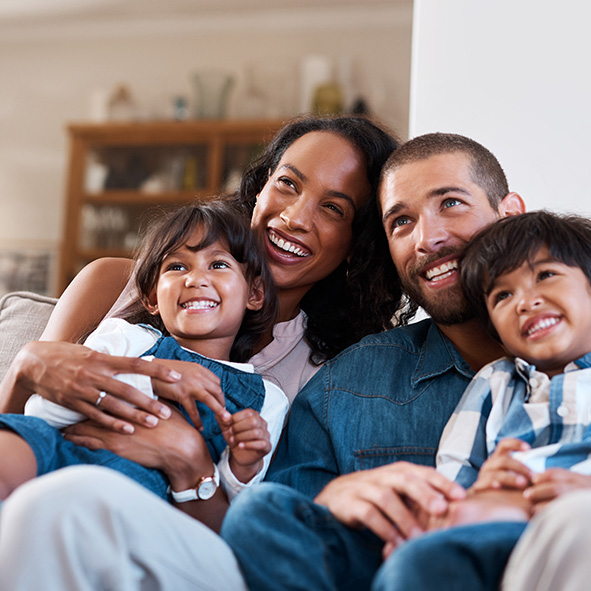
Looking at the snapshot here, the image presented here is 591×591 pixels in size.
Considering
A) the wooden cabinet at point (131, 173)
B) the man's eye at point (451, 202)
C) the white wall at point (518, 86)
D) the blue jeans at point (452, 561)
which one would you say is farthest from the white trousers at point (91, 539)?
the wooden cabinet at point (131, 173)

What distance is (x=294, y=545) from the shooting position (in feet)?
3.02

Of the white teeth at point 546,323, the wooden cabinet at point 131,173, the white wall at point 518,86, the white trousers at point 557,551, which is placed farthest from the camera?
the wooden cabinet at point 131,173

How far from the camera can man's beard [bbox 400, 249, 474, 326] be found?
1425 mm

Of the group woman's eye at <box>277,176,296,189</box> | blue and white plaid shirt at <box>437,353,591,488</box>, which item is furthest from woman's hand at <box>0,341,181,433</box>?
woman's eye at <box>277,176,296,189</box>

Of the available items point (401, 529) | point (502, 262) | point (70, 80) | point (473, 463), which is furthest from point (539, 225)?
point (70, 80)

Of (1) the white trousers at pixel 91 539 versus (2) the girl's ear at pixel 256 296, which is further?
(2) the girl's ear at pixel 256 296

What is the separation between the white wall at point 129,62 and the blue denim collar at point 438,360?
3.57m

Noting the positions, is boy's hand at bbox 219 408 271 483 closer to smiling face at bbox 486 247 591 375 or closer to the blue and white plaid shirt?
the blue and white plaid shirt

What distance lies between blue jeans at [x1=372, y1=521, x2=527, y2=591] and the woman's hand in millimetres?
548

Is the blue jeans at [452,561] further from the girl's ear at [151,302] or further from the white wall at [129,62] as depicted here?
the white wall at [129,62]

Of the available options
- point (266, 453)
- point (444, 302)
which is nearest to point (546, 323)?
point (444, 302)

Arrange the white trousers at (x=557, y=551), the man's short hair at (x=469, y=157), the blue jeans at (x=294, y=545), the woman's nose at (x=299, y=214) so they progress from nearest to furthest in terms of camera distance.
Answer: the white trousers at (x=557, y=551) < the blue jeans at (x=294, y=545) < the man's short hair at (x=469, y=157) < the woman's nose at (x=299, y=214)

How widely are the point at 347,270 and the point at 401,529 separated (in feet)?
3.34

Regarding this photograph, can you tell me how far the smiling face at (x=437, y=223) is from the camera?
144 cm
